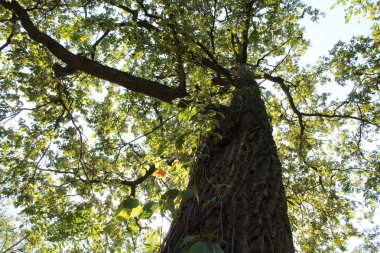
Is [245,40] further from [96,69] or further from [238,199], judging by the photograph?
[238,199]

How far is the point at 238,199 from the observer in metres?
2.11

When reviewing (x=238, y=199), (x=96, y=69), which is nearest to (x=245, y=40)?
(x=96, y=69)

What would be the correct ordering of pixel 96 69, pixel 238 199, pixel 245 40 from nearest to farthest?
pixel 238 199
pixel 96 69
pixel 245 40

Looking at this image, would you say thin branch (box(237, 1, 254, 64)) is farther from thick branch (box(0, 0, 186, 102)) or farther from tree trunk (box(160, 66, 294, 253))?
tree trunk (box(160, 66, 294, 253))

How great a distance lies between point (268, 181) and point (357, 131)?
7.12m

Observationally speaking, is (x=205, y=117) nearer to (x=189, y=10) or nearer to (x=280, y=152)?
(x=189, y=10)

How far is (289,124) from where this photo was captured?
8711 millimetres

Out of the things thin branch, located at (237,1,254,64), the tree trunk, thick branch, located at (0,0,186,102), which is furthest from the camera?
thin branch, located at (237,1,254,64)

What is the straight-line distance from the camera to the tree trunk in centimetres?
180

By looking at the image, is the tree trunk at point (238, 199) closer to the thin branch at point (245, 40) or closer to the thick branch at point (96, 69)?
the thick branch at point (96, 69)

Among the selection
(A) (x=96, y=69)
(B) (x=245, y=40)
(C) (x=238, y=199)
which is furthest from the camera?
(B) (x=245, y=40)

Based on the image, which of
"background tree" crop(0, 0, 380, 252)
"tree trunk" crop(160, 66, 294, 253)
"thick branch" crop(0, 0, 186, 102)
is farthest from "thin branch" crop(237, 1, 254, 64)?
"tree trunk" crop(160, 66, 294, 253)

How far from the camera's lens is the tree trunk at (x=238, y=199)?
180 cm

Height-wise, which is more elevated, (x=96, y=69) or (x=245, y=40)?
(x=245, y=40)
